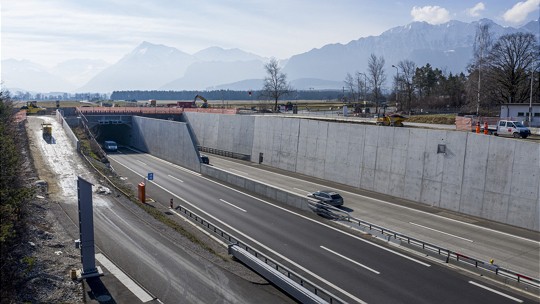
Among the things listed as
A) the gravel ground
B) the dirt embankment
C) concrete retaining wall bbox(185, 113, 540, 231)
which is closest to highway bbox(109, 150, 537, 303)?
the gravel ground

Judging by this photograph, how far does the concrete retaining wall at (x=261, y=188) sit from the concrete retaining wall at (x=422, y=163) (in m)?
8.33

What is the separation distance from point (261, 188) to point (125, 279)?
21067 mm

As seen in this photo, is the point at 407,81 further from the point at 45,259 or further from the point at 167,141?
the point at 45,259

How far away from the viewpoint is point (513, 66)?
2354 inches

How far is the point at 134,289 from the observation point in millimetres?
17328

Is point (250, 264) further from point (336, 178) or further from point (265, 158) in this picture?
point (265, 158)

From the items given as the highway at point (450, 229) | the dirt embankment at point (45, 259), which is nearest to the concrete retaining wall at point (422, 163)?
the highway at point (450, 229)

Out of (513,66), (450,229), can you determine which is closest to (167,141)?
(450,229)

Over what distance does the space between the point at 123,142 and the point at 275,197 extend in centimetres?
4936

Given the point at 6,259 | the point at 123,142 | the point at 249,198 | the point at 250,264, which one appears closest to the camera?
the point at 6,259

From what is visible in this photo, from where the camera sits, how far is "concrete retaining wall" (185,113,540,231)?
2805cm

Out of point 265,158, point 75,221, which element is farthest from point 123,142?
point 75,221

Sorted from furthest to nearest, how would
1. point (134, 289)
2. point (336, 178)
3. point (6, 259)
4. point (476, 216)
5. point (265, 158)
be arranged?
point (265, 158) < point (336, 178) < point (476, 216) < point (134, 289) < point (6, 259)

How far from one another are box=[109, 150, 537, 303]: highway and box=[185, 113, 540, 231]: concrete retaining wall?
9.11m
